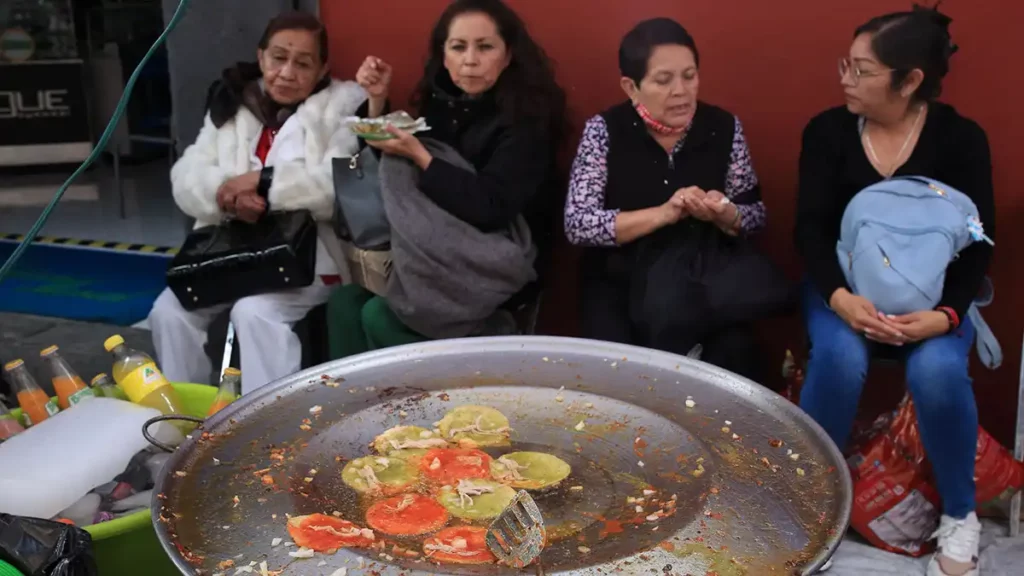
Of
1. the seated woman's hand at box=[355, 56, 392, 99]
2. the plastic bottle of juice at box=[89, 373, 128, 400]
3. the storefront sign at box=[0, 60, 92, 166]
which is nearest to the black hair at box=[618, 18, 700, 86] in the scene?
the seated woman's hand at box=[355, 56, 392, 99]

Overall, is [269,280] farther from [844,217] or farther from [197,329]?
[844,217]

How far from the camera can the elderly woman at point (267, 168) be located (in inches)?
118

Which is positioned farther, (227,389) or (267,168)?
(267,168)

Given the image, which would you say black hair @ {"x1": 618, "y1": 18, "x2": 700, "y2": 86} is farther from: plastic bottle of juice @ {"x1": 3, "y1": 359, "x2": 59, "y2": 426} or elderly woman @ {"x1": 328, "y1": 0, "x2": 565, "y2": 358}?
plastic bottle of juice @ {"x1": 3, "y1": 359, "x2": 59, "y2": 426}

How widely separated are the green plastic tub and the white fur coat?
142 cm

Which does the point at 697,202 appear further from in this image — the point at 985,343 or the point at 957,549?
the point at 957,549

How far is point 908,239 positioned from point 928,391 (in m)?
0.40

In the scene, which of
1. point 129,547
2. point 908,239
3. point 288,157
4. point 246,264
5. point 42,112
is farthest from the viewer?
point 42,112

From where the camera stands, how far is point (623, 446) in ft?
5.19

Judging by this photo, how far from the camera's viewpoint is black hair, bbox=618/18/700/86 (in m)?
2.72

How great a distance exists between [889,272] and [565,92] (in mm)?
1197

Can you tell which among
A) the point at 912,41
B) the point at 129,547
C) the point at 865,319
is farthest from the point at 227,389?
the point at 912,41

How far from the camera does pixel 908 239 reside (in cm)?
246

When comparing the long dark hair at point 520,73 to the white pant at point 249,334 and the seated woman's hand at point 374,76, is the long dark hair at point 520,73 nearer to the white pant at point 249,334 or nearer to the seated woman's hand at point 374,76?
the seated woman's hand at point 374,76
